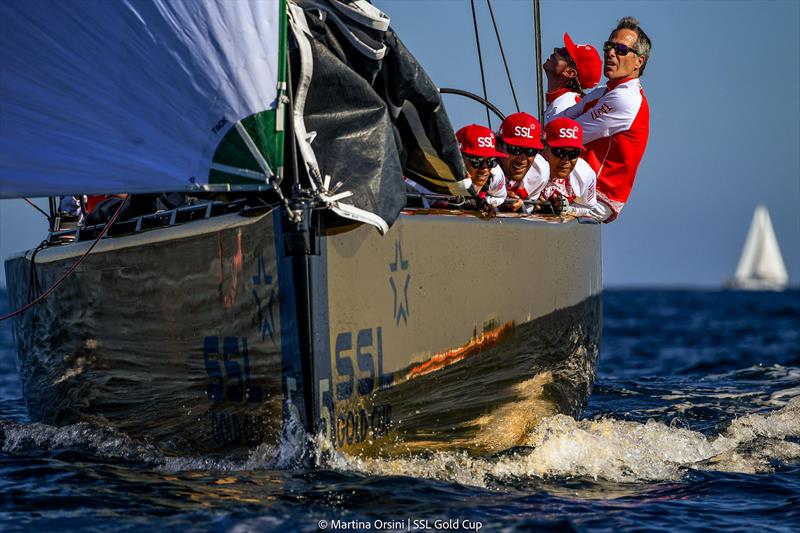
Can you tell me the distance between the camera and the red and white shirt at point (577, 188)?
255 inches

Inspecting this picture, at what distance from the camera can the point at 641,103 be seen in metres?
7.11

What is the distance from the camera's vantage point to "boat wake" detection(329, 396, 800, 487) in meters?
4.89

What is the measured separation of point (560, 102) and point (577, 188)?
1069 millimetres

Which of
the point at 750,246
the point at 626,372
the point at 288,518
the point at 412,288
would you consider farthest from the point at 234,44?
the point at 750,246

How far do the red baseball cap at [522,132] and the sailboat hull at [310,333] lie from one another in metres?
0.47

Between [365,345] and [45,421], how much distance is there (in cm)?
244

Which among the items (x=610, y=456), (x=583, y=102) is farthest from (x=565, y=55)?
(x=610, y=456)

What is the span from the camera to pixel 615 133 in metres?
7.09

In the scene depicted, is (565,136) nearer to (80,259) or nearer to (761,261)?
(80,259)

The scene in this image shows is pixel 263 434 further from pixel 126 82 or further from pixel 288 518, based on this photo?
pixel 126 82

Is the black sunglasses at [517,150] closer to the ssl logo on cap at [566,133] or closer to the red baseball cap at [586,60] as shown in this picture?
the ssl logo on cap at [566,133]

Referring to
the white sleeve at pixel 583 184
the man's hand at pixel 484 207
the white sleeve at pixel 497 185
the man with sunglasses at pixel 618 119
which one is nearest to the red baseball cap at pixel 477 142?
the white sleeve at pixel 497 185

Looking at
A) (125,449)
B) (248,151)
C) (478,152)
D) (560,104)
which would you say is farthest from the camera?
(560,104)

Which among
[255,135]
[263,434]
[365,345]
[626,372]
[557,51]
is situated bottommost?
[626,372]
